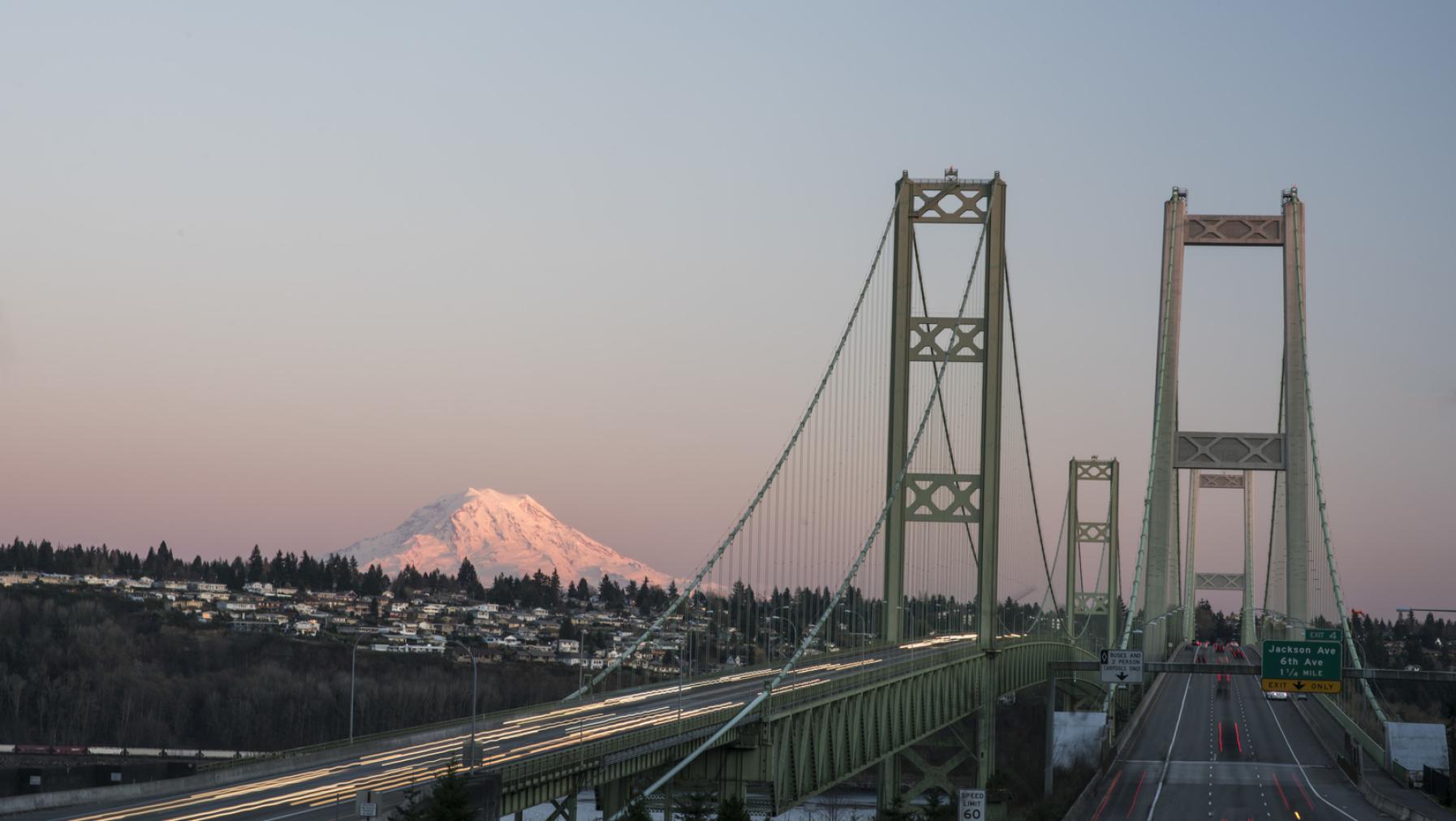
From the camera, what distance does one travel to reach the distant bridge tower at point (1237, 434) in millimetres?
67750

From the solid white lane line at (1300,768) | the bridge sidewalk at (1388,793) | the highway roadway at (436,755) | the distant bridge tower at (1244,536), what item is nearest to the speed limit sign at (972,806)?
the highway roadway at (436,755)

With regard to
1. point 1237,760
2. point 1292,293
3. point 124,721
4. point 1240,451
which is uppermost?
point 1292,293

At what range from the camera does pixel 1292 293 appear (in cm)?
6956

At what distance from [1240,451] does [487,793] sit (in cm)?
4610

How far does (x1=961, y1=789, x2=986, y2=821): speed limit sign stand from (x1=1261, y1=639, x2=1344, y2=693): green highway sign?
75.9 feet

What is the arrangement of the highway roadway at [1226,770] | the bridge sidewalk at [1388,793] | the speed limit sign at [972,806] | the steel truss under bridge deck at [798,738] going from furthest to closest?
1. the highway roadway at [1226,770]
2. the bridge sidewalk at [1388,793]
3. the speed limit sign at [972,806]
4. the steel truss under bridge deck at [798,738]

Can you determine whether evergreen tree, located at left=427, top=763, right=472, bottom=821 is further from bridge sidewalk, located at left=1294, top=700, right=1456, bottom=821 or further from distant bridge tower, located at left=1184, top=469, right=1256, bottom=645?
distant bridge tower, located at left=1184, top=469, right=1256, bottom=645

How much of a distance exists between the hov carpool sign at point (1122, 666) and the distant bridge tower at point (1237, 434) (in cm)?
886

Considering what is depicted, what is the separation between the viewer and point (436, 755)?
41344mm

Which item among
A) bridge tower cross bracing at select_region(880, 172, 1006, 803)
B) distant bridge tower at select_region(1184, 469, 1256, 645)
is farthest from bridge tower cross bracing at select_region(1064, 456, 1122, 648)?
bridge tower cross bracing at select_region(880, 172, 1006, 803)

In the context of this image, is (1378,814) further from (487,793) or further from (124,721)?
(124,721)

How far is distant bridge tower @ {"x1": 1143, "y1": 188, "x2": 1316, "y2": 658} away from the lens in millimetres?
67750

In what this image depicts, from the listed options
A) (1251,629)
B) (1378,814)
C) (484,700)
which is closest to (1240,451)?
(1378,814)

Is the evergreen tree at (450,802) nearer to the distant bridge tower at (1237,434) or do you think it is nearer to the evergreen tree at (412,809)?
the evergreen tree at (412,809)
